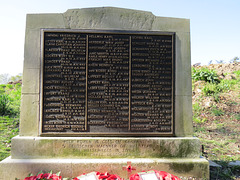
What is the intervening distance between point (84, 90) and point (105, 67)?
0.78 m

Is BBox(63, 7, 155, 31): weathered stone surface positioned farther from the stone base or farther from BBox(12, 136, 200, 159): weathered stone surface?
the stone base

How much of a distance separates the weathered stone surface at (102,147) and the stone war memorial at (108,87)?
0.02m

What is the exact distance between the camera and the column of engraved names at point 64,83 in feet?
13.6

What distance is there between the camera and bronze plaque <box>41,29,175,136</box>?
417 cm

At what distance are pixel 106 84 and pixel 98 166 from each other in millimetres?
1940

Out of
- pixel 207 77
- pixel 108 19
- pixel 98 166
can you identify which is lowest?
pixel 98 166

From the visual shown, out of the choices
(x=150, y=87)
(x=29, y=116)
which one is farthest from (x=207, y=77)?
(x=29, y=116)

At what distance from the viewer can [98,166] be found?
384cm

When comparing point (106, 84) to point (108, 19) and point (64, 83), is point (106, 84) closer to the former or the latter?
point (64, 83)

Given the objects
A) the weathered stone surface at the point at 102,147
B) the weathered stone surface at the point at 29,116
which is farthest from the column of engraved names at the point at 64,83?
the weathered stone surface at the point at 102,147

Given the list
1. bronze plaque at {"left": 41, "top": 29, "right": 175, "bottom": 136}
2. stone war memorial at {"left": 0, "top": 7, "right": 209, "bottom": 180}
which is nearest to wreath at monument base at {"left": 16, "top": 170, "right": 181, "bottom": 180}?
stone war memorial at {"left": 0, "top": 7, "right": 209, "bottom": 180}

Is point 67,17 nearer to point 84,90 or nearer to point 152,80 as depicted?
point 84,90

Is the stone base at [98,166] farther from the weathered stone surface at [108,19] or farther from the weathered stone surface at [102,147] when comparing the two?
the weathered stone surface at [108,19]

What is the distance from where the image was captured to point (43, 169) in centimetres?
380
